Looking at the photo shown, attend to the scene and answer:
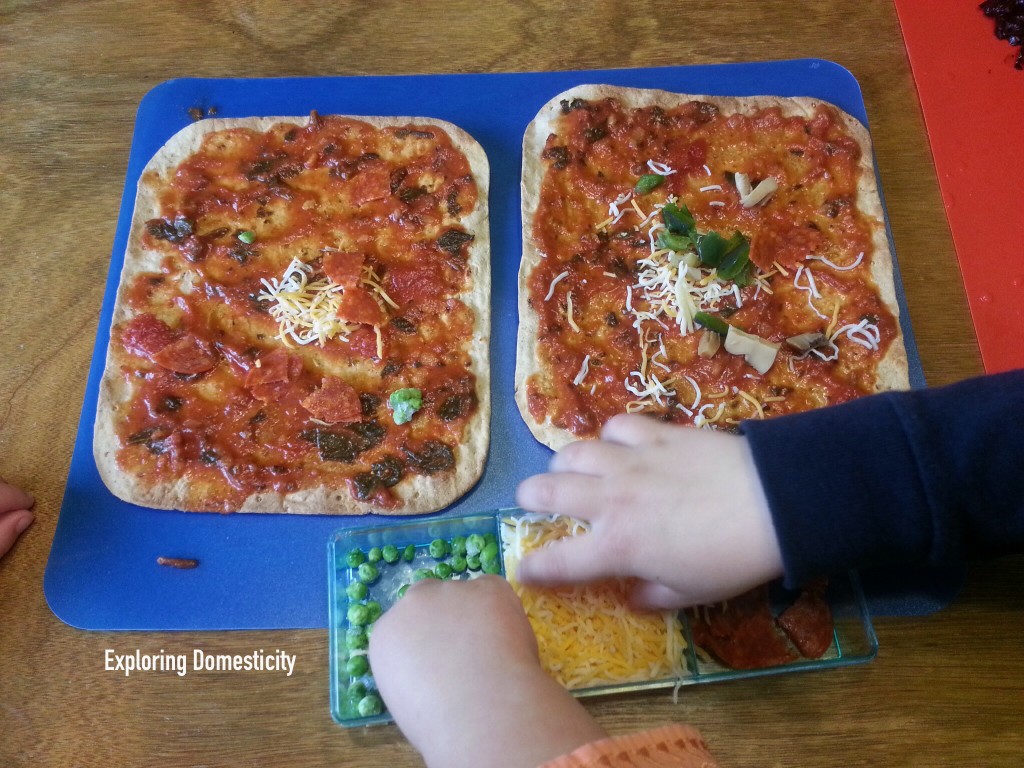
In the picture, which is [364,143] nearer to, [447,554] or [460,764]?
[447,554]

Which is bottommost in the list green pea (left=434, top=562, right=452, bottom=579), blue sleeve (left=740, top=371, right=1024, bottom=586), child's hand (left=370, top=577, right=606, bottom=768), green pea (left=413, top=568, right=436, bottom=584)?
green pea (left=413, top=568, right=436, bottom=584)

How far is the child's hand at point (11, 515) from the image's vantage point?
2488mm

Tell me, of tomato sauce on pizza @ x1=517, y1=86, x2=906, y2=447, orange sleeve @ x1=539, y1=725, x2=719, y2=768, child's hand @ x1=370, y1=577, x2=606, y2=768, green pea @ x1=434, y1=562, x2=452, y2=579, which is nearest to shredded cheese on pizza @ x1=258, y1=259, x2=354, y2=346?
tomato sauce on pizza @ x1=517, y1=86, x2=906, y2=447

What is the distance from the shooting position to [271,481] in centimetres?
255

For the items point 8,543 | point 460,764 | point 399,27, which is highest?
point 399,27

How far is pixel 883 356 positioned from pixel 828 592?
94 cm

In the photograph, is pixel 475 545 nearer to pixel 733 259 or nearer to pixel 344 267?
pixel 344 267

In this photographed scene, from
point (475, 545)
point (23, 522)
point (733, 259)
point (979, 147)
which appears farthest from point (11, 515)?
point (979, 147)

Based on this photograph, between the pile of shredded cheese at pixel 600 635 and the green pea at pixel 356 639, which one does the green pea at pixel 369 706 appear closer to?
the green pea at pixel 356 639

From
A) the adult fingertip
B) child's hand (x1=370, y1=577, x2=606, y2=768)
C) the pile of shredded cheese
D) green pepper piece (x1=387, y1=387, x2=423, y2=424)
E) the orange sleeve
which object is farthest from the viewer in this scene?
green pepper piece (x1=387, y1=387, x2=423, y2=424)

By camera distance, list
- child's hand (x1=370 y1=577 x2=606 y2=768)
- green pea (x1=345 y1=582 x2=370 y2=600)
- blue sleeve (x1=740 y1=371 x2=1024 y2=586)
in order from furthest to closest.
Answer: green pea (x1=345 y1=582 x2=370 y2=600)
blue sleeve (x1=740 y1=371 x2=1024 y2=586)
child's hand (x1=370 y1=577 x2=606 y2=768)

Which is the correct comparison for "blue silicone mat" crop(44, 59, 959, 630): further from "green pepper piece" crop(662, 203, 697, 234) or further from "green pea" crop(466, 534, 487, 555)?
"green pepper piece" crop(662, 203, 697, 234)

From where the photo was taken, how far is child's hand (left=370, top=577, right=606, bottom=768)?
62.6 inches

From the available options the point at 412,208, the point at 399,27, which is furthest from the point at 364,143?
the point at 399,27
